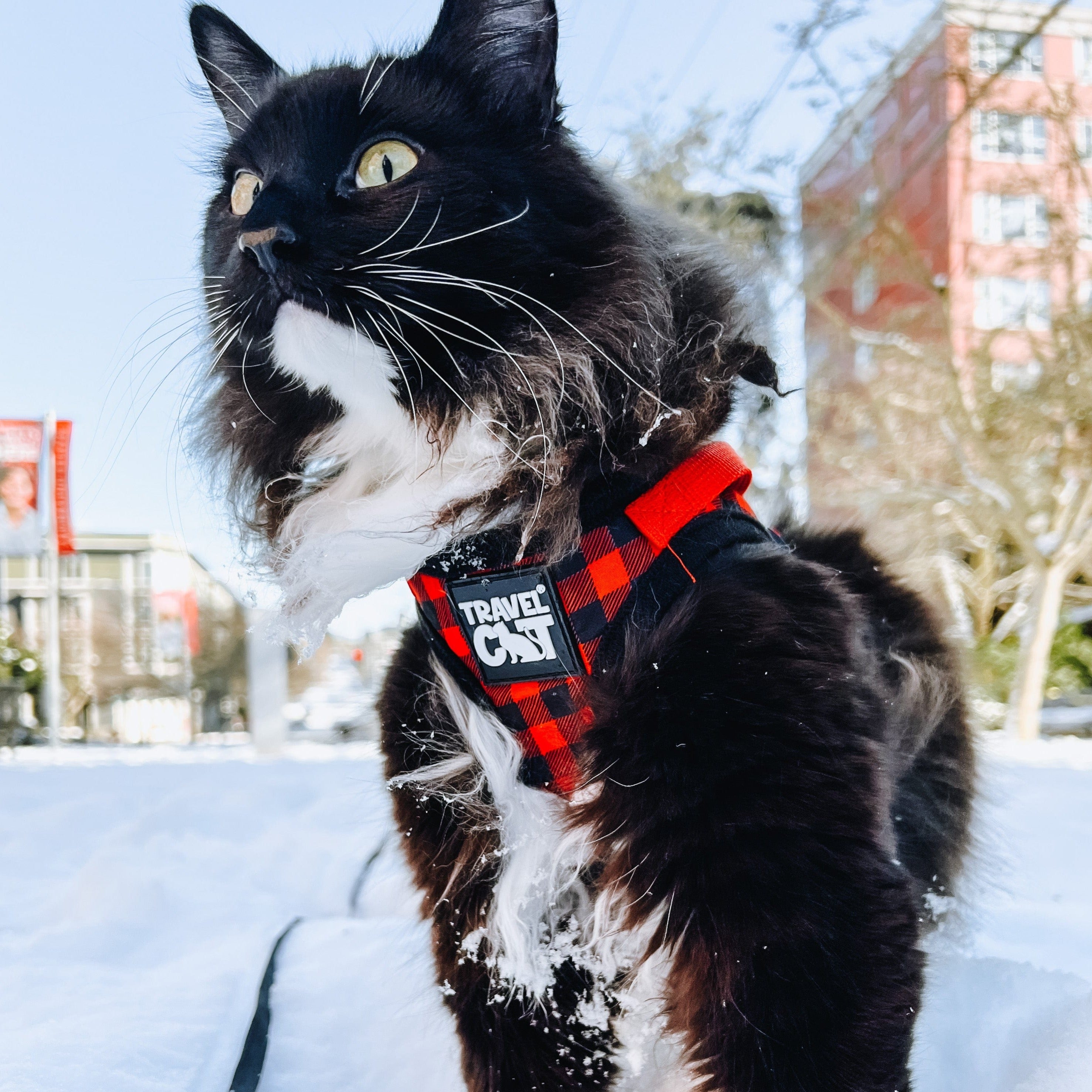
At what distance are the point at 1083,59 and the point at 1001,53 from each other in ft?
3.87

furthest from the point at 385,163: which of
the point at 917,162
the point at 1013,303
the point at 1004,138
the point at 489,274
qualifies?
the point at 1013,303

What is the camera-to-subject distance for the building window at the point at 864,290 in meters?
8.89

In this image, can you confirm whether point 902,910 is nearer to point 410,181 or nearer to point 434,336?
point 434,336

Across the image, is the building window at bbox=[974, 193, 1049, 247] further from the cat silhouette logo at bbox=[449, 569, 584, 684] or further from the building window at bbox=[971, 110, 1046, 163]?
the cat silhouette logo at bbox=[449, 569, 584, 684]

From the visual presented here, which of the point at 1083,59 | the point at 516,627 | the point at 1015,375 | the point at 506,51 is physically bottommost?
the point at 516,627

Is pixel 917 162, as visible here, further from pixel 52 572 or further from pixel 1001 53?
A: pixel 52 572

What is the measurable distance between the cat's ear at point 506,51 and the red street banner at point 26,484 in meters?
8.44

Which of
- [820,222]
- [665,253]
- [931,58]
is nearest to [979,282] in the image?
[820,222]

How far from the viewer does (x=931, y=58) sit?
264 inches

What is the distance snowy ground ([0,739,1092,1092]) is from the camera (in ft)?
4.29

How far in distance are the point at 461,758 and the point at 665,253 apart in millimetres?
799

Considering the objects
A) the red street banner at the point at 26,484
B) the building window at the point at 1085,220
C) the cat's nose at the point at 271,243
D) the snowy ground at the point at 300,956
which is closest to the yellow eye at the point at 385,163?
the cat's nose at the point at 271,243

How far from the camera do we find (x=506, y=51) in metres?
1.26

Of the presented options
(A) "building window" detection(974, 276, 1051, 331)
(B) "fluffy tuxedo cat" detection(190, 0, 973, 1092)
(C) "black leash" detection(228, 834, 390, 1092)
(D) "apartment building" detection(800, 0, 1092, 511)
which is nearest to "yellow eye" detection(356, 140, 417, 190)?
(B) "fluffy tuxedo cat" detection(190, 0, 973, 1092)
